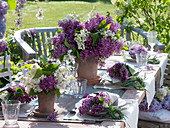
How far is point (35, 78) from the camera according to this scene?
1.38 meters

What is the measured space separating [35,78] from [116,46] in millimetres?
796

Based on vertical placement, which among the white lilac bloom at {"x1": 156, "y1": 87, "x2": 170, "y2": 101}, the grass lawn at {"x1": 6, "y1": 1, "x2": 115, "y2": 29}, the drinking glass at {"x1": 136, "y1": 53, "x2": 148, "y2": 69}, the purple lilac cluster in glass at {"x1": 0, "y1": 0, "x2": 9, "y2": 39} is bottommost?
the white lilac bloom at {"x1": 156, "y1": 87, "x2": 170, "y2": 101}

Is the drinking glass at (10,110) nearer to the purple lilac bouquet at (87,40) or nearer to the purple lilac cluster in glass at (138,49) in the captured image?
the purple lilac bouquet at (87,40)

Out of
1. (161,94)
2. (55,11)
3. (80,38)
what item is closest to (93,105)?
(80,38)

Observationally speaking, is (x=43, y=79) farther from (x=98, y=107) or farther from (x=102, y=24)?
(x=102, y=24)

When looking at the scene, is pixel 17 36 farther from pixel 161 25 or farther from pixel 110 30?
pixel 161 25

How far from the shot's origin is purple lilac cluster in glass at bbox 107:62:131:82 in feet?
6.75

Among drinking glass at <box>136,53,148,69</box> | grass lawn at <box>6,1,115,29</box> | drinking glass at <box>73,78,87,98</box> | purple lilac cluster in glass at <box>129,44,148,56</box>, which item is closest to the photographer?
drinking glass at <box>73,78,87,98</box>

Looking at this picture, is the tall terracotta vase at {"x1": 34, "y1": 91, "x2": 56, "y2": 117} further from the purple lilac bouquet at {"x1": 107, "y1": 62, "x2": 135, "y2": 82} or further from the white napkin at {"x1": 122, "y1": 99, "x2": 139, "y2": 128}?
the purple lilac bouquet at {"x1": 107, "y1": 62, "x2": 135, "y2": 82}

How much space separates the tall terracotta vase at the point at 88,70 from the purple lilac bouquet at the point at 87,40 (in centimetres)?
7

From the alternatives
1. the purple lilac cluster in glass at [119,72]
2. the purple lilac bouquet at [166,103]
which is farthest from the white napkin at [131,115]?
the purple lilac bouquet at [166,103]

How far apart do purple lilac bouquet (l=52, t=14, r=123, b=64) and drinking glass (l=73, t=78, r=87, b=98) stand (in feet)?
0.84

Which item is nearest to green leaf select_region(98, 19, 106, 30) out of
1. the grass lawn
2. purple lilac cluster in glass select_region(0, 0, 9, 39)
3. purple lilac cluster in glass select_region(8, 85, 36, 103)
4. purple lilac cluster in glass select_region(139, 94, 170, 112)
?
purple lilac cluster in glass select_region(8, 85, 36, 103)

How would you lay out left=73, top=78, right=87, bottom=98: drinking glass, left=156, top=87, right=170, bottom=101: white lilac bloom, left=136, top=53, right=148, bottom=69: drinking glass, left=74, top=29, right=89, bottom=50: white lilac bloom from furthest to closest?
left=156, top=87, right=170, bottom=101: white lilac bloom, left=136, top=53, right=148, bottom=69: drinking glass, left=74, top=29, right=89, bottom=50: white lilac bloom, left=73, top=78, right=87, bottom=98: drinking glass
